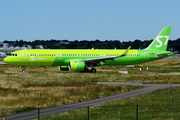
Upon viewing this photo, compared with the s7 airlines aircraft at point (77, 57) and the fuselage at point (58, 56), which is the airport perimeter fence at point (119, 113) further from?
the fuselage at point (58, 56)

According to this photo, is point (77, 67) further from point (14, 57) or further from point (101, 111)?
point (101, 111)

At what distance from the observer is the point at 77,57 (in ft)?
210

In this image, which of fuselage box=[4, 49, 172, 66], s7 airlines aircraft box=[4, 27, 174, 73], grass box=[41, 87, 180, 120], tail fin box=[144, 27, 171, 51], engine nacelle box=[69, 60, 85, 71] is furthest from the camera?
tail fin box=[144, 27, 171, 51]

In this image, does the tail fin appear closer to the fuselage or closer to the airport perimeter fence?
the fuselage

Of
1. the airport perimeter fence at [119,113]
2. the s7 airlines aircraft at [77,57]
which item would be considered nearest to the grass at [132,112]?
the airport perimeter fence at [119,113]

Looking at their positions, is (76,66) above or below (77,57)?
below

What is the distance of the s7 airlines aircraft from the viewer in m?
62.3

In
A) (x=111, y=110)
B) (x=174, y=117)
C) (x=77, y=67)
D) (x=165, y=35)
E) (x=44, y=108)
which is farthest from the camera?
(x=165, y=35)

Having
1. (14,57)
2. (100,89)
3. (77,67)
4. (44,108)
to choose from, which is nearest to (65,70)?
(77,67)

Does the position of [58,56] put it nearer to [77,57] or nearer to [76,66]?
[77,57]

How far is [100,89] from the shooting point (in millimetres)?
39688

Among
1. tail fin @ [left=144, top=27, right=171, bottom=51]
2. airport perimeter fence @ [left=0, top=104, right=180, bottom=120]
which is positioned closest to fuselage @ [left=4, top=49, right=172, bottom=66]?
tail fin @ [left=144, top=27, right=171, bottom=51]

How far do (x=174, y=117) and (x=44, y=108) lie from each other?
1012 cm

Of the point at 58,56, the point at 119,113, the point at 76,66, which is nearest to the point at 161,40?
the point at 76,66
